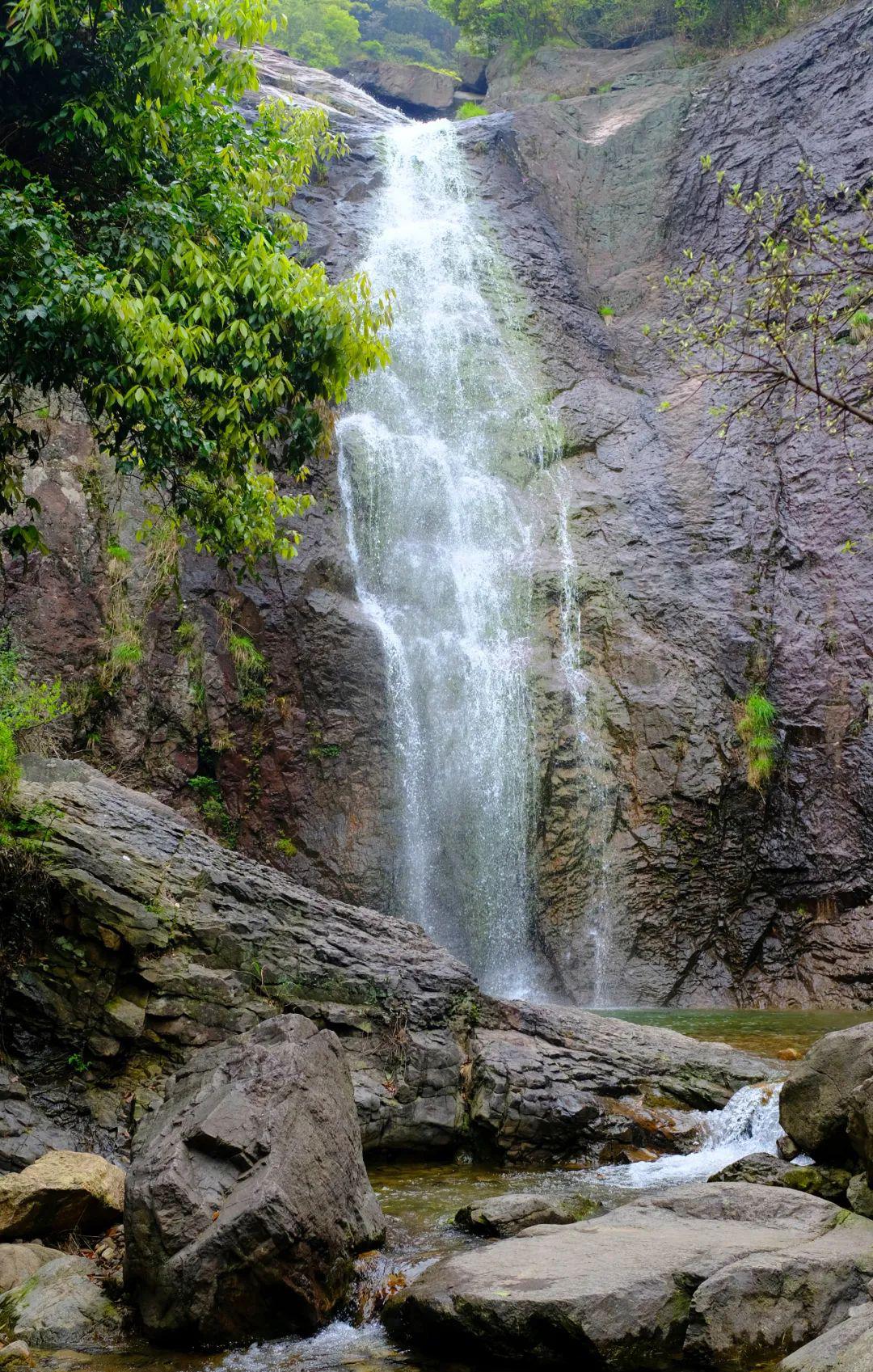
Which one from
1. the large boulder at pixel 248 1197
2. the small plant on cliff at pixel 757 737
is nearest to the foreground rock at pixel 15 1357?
the large boulder at pixel 248 1197

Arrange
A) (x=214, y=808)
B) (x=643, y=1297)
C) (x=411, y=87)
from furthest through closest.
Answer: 1. (x=411, y=87)
2. (x=214, y=808)
3. (x=643, y=1297)

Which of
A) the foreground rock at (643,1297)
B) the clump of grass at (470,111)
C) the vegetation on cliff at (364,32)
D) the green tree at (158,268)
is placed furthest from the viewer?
the vegetation on cliff at (364,32)

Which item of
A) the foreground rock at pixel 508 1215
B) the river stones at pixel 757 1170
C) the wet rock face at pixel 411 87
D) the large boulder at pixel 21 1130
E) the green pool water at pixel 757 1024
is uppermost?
the wet rock face at pixel 411 87

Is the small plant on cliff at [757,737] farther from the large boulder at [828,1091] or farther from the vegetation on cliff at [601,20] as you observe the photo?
the vegetation on cliff at [601,20]

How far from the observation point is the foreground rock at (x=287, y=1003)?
7.21 meters

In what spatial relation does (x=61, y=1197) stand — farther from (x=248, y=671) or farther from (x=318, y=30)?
(x=318, y=30)

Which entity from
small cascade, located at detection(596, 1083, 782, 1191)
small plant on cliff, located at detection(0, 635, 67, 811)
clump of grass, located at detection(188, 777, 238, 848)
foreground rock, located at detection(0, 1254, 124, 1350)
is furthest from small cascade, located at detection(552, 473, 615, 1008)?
foreground rock, located at detection(0, 1254, 124, 1350)

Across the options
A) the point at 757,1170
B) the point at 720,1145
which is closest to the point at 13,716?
the point at 757,1170

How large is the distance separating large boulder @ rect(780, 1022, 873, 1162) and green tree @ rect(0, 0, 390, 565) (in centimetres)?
555

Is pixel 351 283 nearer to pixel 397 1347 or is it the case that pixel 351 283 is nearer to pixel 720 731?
pixel 397 1347

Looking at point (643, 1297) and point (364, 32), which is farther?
point (364, 32)

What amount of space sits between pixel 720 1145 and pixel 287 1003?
10.8 feet

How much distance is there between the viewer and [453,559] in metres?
17.8

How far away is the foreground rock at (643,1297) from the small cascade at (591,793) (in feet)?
31.7
